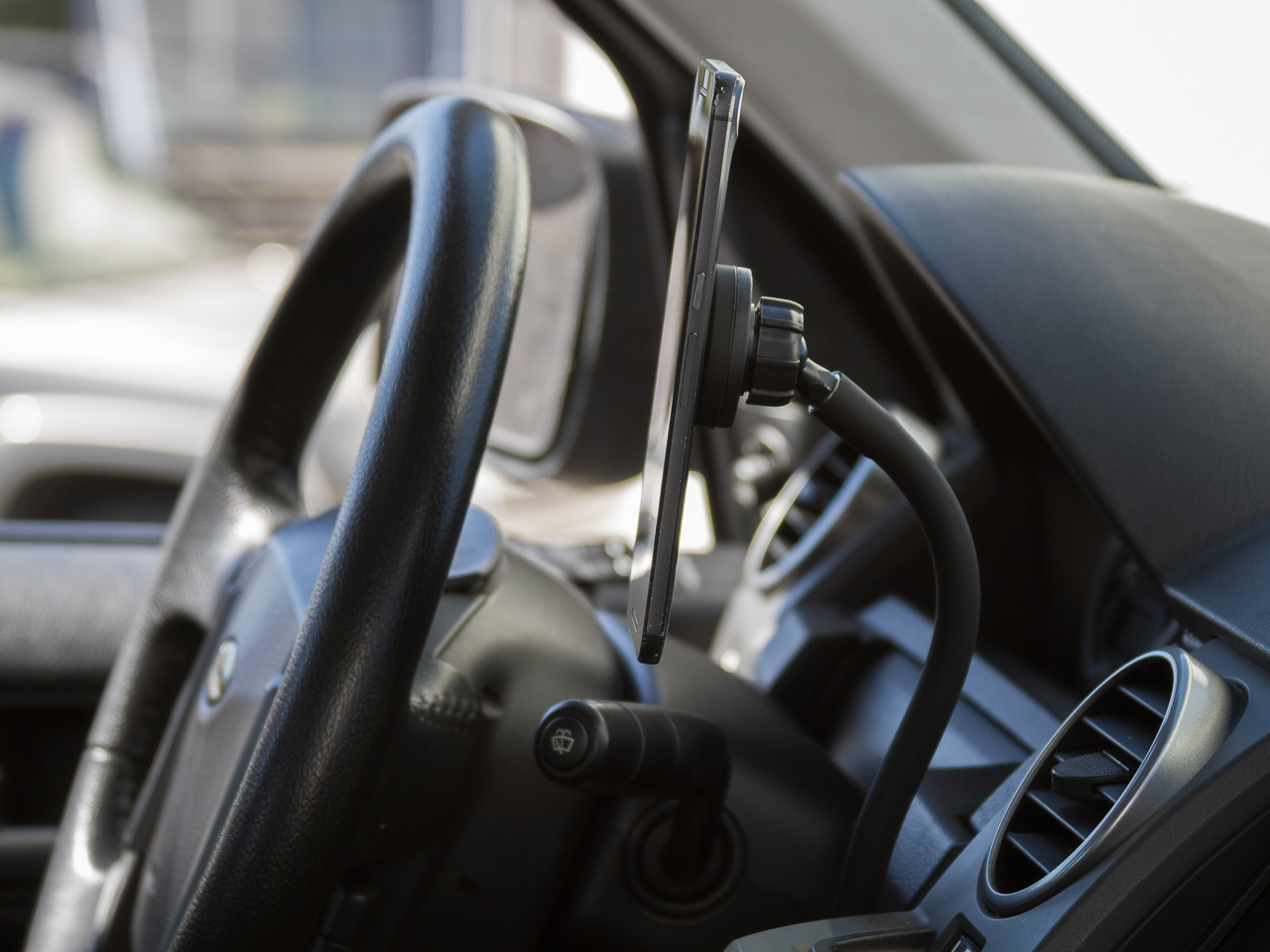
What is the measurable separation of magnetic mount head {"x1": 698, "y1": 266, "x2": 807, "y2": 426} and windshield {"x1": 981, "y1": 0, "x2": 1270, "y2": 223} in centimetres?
61

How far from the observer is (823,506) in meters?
1.34

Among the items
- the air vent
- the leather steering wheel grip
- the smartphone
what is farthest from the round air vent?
the air vent

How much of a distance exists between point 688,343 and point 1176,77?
2.70 feet

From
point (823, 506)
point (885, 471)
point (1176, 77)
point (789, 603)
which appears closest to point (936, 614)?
point (885, 471)

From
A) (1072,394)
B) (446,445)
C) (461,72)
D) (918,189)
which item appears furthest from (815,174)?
(461,72)

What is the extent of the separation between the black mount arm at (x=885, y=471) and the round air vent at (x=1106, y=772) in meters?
0.07

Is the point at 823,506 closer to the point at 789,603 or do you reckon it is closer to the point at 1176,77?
the point at 789,603

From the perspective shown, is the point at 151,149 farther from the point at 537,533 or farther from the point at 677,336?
the point at 677,336

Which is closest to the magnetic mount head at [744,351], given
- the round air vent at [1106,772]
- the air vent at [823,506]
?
the round air vent at [1106,772]

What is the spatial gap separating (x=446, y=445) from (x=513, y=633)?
0.66ft

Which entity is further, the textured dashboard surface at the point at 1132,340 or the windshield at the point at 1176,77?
the windshield at the point at 1176,77

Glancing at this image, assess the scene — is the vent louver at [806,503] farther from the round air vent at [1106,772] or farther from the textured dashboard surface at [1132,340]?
the round air vent at [1106,772]

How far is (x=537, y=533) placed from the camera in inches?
77.0

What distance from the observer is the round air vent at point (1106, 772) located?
631 mm
